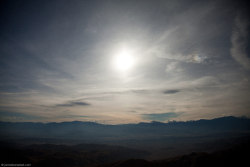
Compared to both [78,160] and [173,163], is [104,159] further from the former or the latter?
[173,163]

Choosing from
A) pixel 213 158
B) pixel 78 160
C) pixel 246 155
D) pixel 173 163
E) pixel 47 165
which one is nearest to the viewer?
pixel 246 155

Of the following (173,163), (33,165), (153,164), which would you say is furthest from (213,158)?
(33,165)

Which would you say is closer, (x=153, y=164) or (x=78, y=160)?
(x=153, y=164)

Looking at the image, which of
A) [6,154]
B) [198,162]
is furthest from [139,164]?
[6,154]

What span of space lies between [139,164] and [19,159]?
136 ft

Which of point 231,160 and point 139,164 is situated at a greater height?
point 231,160

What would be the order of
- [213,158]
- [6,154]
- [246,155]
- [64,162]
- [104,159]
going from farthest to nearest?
[104,159], [64,162], [6,154], [213,158], [246,155]

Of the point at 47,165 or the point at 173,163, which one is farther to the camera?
the point at 47,165

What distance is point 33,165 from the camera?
50.9 meters

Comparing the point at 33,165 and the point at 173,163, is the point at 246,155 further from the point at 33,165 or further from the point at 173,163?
the point at 33,165

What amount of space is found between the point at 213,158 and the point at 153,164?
1661 centimetres

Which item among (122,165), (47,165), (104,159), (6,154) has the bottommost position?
(104,159)

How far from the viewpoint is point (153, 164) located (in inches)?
1688

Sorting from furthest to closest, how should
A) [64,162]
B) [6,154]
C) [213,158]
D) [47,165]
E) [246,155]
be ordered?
[64,162]
[47,165]
[6,154]
[213,158]
[246,155]
